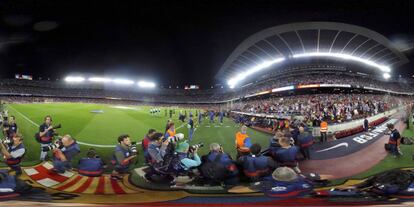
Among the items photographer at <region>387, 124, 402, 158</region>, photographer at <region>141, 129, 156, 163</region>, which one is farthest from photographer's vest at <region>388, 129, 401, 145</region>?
photographer at <region>141, 129, 156, 163</region>

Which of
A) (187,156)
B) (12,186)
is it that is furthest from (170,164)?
(12,186)

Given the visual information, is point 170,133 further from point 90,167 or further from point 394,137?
point 394,137

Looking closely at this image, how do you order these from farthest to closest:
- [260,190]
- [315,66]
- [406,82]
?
[406,82] < [315,66] < [260,190]

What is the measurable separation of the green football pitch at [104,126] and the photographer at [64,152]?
0.23 feet

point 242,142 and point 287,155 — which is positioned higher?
point 242,142

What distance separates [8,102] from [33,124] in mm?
468

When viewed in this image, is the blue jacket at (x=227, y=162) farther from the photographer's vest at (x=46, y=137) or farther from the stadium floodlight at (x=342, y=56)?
the photographer's vest at (x=46, y=137)

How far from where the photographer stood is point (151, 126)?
3238 millimetres

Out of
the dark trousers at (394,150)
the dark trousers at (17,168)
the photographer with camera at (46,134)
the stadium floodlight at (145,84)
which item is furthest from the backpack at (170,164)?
the dark trousers at (394,150)

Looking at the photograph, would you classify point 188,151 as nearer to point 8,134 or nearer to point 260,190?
point 260,190

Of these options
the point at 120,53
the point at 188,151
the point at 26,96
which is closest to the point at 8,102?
the point at 26,96

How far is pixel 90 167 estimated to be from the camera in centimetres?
309

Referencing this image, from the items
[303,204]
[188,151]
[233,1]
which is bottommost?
[303,204]

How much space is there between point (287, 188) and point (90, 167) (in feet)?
7.67
